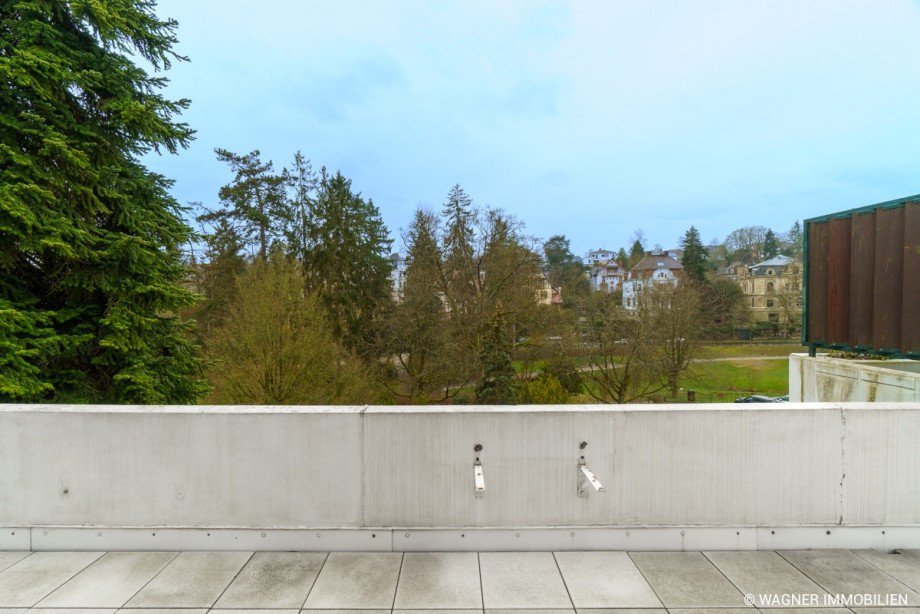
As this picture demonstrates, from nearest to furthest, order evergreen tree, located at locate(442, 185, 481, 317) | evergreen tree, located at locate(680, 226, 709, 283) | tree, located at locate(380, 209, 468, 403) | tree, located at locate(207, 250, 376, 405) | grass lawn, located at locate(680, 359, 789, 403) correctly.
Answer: tree, located at locate(207, 250, 376, 405), tree, located at locate(380, 209, 468, 403), evergreen tree, located at locate(442, 185, 481, 317), grass lawn, located at locate(680, 359, 789, 403), evergreen tree, located at locate(680, 226, 709, 283)

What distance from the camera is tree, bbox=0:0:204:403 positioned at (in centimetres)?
667

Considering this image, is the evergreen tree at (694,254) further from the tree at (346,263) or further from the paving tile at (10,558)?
the paving tile at (10,558)

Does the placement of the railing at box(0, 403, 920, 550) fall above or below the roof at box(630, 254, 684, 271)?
below

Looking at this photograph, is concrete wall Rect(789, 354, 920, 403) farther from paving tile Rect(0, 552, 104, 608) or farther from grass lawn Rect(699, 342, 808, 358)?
grass lawn Rect(699, 342, 808, 358)

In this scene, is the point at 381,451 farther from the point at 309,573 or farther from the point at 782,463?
the point at 782,463

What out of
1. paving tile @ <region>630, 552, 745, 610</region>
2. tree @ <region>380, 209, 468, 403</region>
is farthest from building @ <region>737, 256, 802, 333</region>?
paving tile @ <region>630, 552, 745, 610</region>

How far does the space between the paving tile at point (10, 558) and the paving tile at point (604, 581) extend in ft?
11.7

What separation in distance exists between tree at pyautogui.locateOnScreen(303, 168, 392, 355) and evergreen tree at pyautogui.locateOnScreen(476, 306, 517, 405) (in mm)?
7140

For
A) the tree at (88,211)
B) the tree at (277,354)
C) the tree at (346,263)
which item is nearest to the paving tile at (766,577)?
the tree at (88,211)

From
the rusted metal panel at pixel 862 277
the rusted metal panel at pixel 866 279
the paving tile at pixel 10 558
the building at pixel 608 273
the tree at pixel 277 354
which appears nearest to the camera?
the paving tile at pixel 10 558

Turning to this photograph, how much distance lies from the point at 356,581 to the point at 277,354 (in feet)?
46.4

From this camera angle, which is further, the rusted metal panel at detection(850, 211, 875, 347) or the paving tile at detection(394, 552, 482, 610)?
the rusted metal panel at detection(850, 211, 875, 347)

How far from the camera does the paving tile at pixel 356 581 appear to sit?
111 inches

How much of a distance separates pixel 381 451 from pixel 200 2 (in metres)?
14.8
